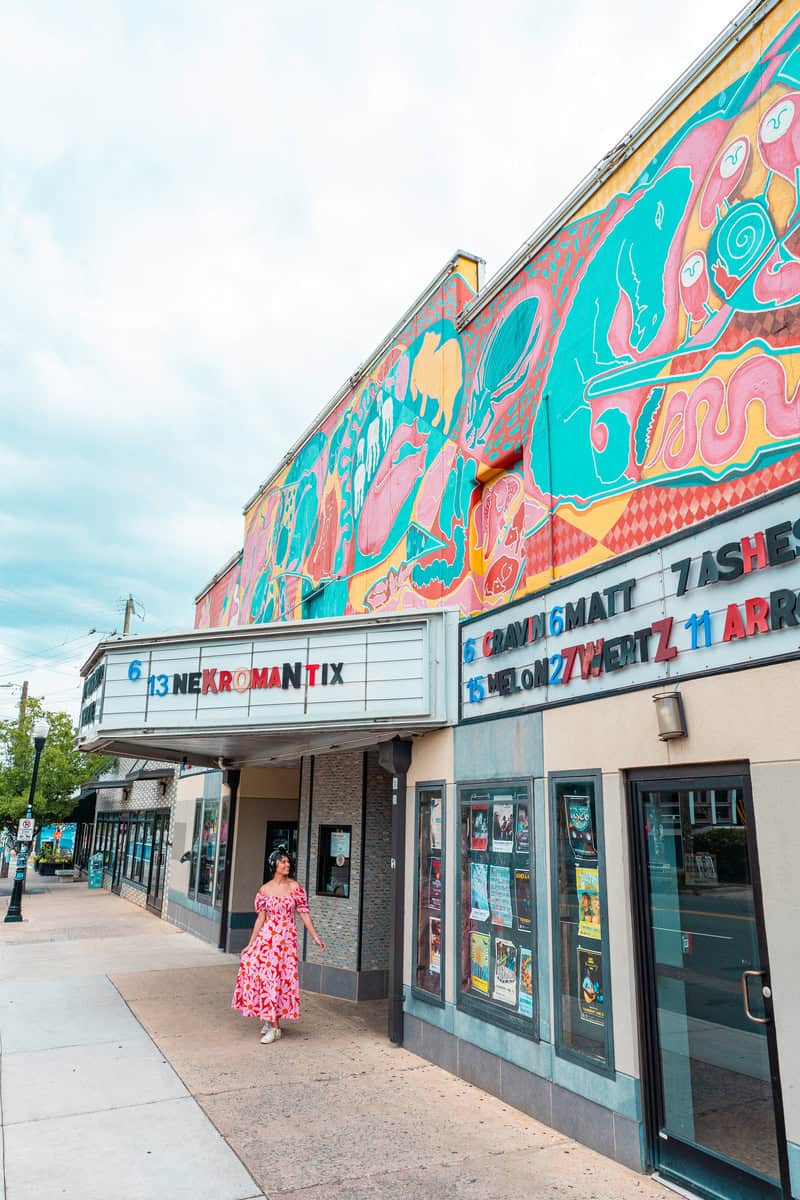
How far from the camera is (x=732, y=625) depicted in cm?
511

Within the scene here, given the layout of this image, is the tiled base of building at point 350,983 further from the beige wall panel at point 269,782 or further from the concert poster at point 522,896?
the concert poster at point 522,896

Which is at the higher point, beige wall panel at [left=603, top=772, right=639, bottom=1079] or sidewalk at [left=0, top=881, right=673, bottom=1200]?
beige wall panel at [left=603, top=772, right=639, bottom=1079]

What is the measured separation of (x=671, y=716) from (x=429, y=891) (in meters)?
4.04

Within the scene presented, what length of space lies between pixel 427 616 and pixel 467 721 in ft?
3.99

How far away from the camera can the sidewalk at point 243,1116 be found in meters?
5.20

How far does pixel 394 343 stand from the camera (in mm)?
10844

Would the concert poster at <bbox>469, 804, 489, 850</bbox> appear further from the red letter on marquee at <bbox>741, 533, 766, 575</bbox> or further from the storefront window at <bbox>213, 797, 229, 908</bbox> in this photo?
the storefront window at <bbox>213, 797, 229, 908</bbox>

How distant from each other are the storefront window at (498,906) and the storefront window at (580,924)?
34cm

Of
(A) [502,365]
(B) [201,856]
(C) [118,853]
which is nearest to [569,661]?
(A) [502,365]

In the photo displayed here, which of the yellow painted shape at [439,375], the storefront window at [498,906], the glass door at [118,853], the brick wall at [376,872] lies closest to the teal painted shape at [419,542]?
the yellow painted shape at [439,375]

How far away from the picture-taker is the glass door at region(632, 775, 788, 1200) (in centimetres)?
473

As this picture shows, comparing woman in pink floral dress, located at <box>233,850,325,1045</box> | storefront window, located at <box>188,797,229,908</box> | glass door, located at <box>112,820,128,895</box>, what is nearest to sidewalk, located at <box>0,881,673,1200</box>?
woman in pink floral dress, located at <box>233,850,325,1045</box>

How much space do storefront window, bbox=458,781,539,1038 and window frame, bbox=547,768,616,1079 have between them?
296 millimetres

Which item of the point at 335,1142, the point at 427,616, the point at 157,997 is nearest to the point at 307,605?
the point at 427,616
